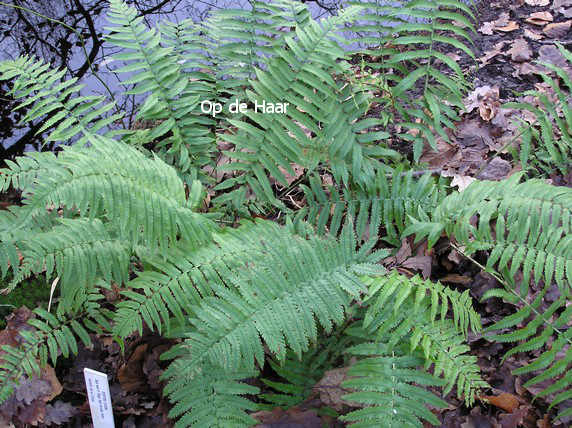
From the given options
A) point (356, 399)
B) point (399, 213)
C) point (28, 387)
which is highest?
point (399, 213)

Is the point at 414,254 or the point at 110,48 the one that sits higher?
the point at 110,48

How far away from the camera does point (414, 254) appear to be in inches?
111

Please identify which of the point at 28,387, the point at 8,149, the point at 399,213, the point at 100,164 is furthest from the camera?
the point at 8,149

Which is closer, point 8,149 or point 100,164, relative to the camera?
point 100,164

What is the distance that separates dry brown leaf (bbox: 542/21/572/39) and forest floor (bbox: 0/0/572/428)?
72cm

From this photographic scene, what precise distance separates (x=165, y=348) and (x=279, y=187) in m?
1.31

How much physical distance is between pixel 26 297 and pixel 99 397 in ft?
3.59

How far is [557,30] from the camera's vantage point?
440cm

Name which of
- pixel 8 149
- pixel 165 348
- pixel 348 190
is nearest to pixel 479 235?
pixel 348 190

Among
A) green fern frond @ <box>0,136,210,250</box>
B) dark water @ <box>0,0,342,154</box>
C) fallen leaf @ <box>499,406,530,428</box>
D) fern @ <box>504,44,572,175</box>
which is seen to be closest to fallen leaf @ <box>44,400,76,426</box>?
green fern frond @ <box>0,136,210,250</box>

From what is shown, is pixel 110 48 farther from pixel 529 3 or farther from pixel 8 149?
pixel 529 3

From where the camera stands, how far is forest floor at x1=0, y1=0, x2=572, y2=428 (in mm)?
2264

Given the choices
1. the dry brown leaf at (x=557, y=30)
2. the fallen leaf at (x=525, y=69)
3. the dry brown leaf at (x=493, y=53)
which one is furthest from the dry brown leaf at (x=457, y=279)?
the dry brown leaf at (x=557, y=30)

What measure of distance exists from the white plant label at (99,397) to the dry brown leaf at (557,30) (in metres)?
4.03
